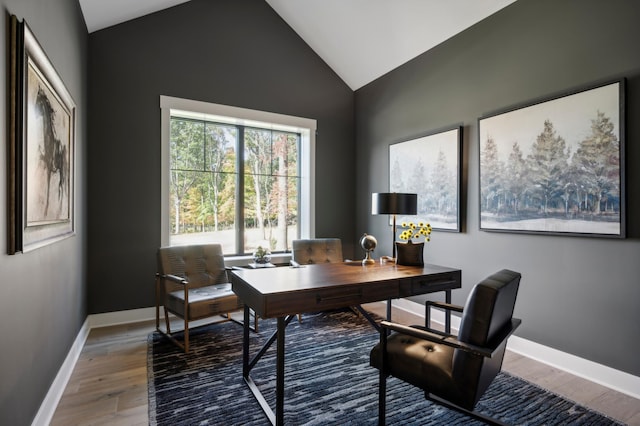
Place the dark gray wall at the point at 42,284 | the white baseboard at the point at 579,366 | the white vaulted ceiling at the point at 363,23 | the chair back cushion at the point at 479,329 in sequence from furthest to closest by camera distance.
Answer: the white vaulted ceiling at the point at 363,23
the white baseboard at the point at 579,366
the chair back cushion at the point at 479,329
the dark gray wall at the point at 42,284

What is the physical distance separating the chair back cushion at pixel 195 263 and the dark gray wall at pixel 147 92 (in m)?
0.54

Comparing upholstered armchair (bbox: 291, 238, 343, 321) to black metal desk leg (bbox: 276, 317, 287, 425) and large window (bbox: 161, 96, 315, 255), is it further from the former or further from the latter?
black metal desk leg (bbox: 276, 317, 287, 425)

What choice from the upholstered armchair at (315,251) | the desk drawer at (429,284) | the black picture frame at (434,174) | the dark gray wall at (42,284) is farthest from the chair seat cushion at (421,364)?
the upholstered armchair at (315,251)

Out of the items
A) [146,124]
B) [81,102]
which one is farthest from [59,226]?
[146,124]

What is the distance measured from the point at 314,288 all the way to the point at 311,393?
83 centimetres

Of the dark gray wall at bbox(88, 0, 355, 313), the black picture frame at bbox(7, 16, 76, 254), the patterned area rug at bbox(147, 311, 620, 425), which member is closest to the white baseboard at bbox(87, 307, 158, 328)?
the dark gray wall at bbox(88, 0, 355, 313)

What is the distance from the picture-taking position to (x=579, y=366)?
2582 mm

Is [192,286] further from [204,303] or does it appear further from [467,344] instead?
[467,344]

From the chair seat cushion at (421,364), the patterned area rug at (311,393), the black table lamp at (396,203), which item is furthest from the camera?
the black table lamp at (396,203)

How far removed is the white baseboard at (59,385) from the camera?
1895 millimetres

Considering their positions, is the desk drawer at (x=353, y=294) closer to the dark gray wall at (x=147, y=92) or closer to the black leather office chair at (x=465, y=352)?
the black leather office chair at (x=465, y=352)

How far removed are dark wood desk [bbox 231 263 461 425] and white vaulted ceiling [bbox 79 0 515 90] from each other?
2.54 m

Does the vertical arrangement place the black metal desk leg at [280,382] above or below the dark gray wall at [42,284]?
below

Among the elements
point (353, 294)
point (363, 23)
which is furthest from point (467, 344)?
point (363, 23)
